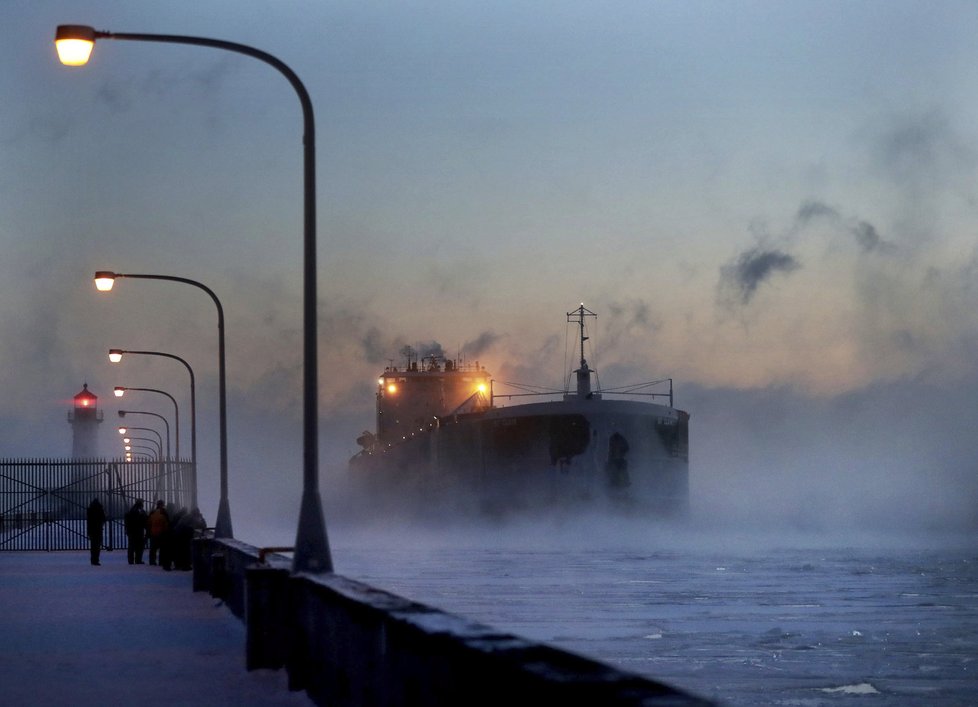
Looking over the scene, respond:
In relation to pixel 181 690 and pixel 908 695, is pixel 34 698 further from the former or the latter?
pixel 908 695

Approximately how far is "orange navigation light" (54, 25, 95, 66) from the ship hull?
167 ft

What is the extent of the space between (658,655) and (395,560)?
27.2 m

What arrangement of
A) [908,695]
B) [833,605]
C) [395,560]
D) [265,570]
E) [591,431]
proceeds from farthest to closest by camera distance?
[591,431] < [395,560] < [833,605] < [908,695] < [265,570]

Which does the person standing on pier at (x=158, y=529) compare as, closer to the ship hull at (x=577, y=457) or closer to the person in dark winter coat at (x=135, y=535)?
the person in dark winter coat at (x=135, y=535)

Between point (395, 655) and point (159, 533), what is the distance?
88.0 feet

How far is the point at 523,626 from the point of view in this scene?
21.5m

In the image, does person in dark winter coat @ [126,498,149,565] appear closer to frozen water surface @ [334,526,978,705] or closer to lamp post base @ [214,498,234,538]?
frozen water surface @ [334,526,978,705]

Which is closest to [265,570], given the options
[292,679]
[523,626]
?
[292,679]

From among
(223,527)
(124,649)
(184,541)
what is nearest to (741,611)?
(223,527)

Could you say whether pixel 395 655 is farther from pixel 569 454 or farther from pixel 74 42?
pixel 569 454

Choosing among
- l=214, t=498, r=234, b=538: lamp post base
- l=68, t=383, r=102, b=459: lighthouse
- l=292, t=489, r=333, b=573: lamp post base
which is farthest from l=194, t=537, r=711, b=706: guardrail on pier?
l=68, t=383, r=102, b=459: lighthouse

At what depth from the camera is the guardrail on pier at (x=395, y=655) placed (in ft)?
14.2

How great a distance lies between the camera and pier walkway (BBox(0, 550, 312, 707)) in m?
10.1

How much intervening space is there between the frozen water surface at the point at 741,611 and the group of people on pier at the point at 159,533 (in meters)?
4.57
